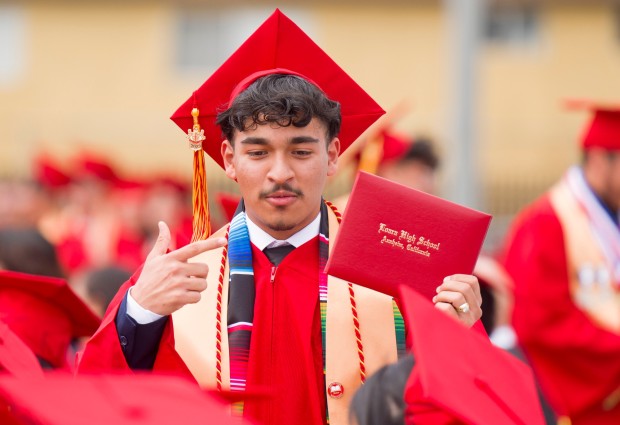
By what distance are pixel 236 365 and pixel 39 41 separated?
68.0ft

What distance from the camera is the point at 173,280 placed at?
11.5 ft

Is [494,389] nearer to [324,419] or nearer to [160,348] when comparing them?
[324,419]

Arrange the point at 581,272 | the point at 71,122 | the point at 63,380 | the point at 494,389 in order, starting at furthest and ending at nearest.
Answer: the point at 71,122 < the point at 581,272 < the point at 494,389 < the point at 63,380

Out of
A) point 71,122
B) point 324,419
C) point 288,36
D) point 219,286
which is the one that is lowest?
point 71,122

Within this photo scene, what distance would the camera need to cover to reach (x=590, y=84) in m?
23.7

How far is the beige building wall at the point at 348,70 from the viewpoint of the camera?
74.1ft

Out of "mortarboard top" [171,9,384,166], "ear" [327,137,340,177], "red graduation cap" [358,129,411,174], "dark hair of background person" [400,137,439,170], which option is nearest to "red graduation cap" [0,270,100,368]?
"mortarboard top" [171,9,384,166]

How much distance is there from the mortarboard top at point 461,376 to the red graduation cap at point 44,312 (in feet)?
6.12

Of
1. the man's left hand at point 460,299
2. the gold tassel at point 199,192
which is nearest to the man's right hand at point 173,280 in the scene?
the gold tassel at point 199,192

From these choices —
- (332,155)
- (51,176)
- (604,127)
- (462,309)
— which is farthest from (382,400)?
(51,176)

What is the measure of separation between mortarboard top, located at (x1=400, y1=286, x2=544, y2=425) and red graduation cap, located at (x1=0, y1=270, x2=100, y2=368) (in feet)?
6.12

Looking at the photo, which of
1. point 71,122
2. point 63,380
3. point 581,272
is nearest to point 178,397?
point 63,380

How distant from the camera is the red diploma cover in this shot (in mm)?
3594

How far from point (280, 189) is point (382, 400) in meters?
1.02
